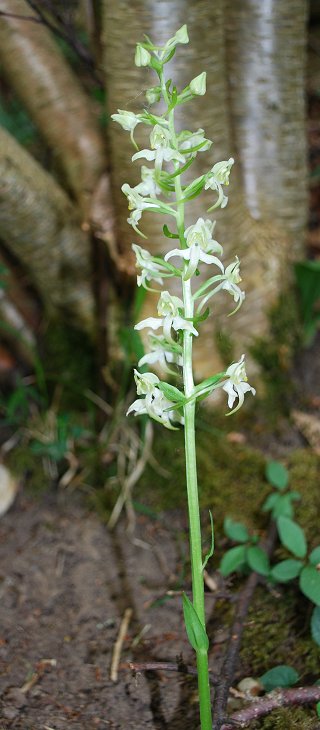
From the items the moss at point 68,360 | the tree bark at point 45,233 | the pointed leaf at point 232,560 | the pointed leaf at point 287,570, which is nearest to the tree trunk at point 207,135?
the tree bark at point 45,233

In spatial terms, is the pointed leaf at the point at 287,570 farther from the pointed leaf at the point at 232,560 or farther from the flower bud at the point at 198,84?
the flower bud at the point at 198,84

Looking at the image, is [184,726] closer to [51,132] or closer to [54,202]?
[54,202]

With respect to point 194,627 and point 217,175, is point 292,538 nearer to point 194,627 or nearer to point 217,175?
point 194,627

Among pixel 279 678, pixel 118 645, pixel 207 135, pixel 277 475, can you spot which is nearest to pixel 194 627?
pixel 279 678

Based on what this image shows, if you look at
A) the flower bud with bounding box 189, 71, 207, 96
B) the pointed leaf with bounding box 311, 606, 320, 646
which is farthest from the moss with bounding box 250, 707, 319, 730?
the flower bud with bounding box 189, 71, 207, 96

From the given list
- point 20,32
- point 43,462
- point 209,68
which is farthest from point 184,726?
point 20,32

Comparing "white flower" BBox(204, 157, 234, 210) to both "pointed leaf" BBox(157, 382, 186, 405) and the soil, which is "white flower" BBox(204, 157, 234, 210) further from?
the soil
